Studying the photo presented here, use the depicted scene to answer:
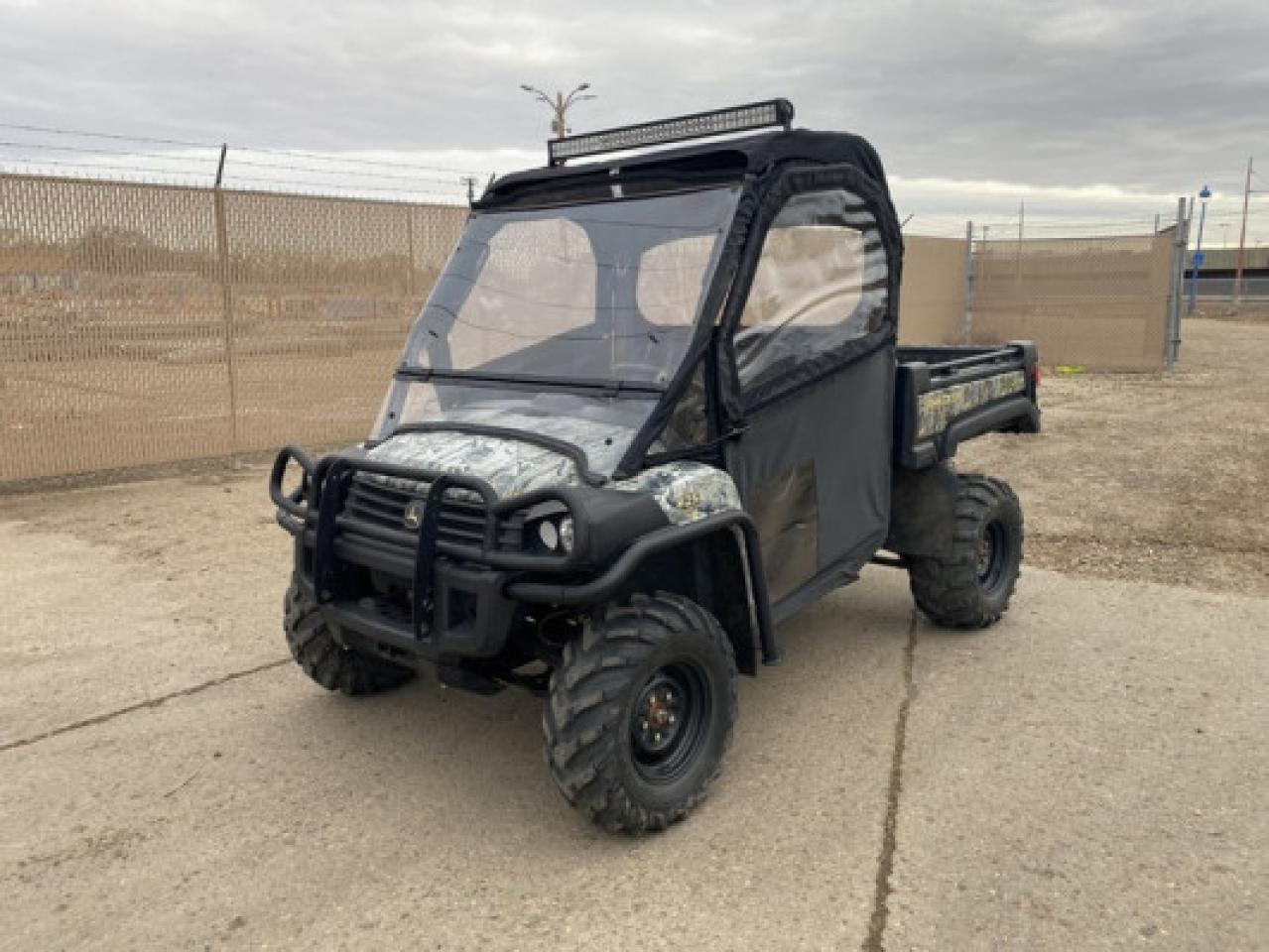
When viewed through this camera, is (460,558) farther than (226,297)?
No

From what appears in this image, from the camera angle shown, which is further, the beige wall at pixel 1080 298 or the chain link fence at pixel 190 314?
the beige wall at pixel 1080 298

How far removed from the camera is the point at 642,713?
322 cm

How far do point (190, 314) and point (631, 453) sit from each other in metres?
6.54

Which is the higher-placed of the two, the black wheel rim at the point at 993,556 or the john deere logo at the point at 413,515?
the john deere logo at the point at 413,515

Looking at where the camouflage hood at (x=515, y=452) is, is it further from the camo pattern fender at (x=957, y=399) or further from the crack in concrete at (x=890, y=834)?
the camo pattern fender at (x=957, y=399)

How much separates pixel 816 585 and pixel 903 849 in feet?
3.99

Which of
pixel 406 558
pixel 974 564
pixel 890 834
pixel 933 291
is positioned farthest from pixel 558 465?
pixel 933 291

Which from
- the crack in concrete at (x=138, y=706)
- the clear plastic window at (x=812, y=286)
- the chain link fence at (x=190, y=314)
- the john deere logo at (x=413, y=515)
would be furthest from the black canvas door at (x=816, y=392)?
the chain link fence at (x=190, y=314)

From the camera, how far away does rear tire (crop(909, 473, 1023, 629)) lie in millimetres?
4789

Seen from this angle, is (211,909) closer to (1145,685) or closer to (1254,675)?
(1145,685)

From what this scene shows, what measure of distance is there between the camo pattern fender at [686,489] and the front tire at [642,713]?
0.94 ft

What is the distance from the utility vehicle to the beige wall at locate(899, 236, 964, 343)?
15.0m

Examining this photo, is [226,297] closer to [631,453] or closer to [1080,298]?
[631,453]

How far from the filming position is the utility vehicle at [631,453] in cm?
305
